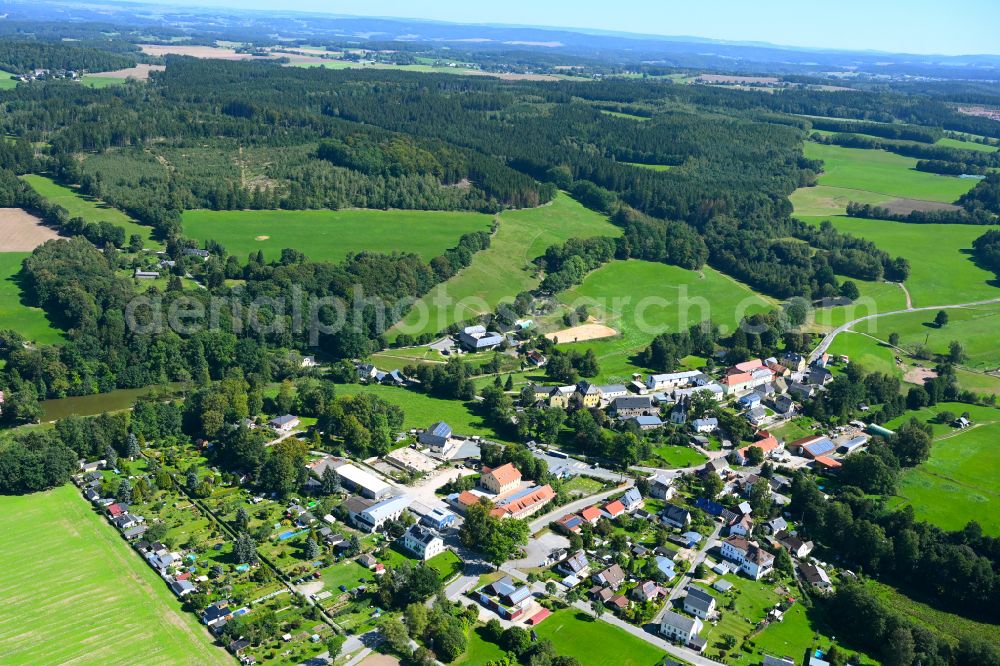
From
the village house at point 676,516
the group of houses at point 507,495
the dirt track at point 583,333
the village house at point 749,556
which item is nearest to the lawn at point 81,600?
the group of houses at point 507,495

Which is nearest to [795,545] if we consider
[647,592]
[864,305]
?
[647,592]

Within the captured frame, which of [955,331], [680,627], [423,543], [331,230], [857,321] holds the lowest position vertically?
[423,543]

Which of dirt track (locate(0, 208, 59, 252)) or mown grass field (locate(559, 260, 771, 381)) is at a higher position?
dirt track (locate(0, 208, 59, 252))

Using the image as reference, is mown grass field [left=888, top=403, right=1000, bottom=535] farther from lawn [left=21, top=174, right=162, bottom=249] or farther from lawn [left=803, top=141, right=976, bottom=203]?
lawn [left=803, top=141, right=976, bottom=203]

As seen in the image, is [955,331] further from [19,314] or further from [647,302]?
[19,314]

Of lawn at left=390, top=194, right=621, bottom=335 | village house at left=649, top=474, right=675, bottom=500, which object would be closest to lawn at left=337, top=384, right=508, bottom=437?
lawn at left=390, top=194, right=621, bottom=335

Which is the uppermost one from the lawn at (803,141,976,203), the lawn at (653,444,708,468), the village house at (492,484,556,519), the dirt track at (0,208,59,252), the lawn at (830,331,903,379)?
the lawn at (803,141,976,203)

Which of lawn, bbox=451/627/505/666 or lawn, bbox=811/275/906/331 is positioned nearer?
lawn, bbox=451/627/505/666
